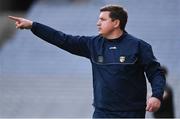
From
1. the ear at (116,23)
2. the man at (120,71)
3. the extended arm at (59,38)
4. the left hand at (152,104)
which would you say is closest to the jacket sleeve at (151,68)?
the man at (120,71)

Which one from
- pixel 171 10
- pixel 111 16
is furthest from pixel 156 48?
pixel 111 16

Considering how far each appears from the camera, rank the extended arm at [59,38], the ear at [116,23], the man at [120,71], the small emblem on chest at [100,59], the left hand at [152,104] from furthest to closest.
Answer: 1. the extended arm at [59,38]
2. the ear at [116,23]
3. the small emblem on chest at [100,59]
4. the man at [120,71]
5. the left hand at [152,104]

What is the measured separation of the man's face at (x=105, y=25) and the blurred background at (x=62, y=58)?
6.19m

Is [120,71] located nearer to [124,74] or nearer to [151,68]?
[124,74]

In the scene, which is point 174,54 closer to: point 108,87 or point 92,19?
point 92,19

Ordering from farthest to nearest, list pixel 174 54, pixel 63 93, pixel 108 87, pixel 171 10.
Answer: pixel 171 10 < pixel 174 54 < pixel 63 93 < pixel 108 87

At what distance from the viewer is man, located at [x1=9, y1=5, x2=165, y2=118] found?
619 cm

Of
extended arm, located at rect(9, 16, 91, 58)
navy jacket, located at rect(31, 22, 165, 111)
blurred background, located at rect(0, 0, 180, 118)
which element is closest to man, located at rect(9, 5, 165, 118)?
navy jacket, located at rect(31, 22, 165, 111)

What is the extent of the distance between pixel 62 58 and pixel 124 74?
30.8 feet

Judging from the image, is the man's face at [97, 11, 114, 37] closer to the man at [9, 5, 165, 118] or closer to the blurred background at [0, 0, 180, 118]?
the man at [9, 5, 165, 118]

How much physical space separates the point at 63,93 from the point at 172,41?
2.80 m

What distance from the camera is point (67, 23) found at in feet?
54.8

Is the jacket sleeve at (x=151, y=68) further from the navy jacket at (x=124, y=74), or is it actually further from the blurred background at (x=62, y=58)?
the blurred background at (x=62, y=58)

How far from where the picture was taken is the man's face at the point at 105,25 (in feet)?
20.8
